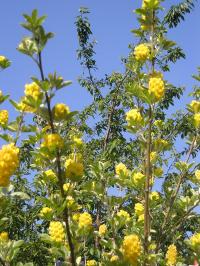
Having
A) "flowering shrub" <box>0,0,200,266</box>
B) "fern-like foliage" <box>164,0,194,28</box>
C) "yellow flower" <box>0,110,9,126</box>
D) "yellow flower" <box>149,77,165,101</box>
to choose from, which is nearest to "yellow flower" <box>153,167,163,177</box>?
"flowering shrub" <box>0,0,200,266</box>

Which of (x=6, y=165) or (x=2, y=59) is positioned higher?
(x=2, y=59)

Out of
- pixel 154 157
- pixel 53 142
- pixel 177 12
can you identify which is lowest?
pixel 53 142

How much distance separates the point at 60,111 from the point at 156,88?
2.47 feet

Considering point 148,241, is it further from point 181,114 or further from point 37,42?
point 181,114

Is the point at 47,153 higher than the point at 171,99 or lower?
lower

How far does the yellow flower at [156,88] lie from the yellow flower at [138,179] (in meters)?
0.56

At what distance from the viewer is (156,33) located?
9.17ft

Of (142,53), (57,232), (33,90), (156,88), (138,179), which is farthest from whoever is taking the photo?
(138,179)

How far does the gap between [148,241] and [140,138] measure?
2.08ft

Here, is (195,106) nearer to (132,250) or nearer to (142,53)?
(142,53)

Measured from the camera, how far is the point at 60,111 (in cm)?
188

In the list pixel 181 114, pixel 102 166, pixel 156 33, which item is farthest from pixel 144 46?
pixel 181 114

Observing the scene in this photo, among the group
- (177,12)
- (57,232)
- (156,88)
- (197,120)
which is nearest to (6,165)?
(57,232)

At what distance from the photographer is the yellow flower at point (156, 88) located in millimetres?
2400
